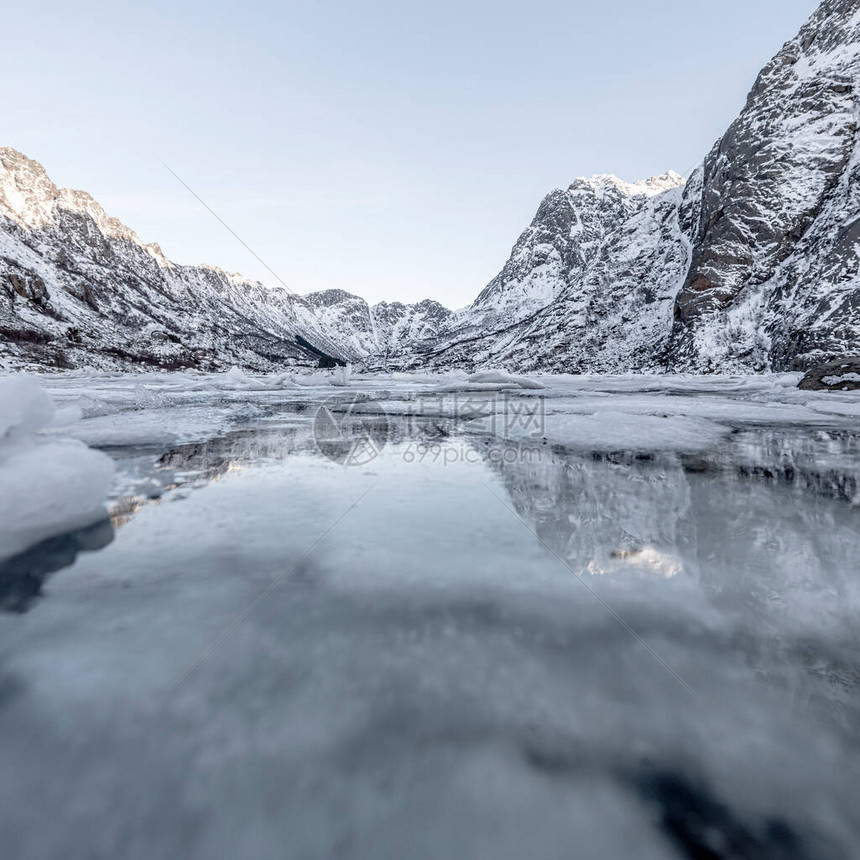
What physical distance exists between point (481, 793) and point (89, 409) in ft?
48.6

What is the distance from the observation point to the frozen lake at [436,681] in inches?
55.9

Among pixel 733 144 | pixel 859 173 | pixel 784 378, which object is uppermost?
pixel 733 144

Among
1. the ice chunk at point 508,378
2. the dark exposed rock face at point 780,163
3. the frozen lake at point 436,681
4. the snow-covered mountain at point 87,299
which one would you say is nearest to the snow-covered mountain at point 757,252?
the dark exposed rock face at point 780,163

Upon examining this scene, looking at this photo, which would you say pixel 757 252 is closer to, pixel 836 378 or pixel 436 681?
pixel 836 378

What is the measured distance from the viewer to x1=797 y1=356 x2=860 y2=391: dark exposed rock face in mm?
21625

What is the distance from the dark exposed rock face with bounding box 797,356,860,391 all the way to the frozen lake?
2296cm

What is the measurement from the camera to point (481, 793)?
4.98ft

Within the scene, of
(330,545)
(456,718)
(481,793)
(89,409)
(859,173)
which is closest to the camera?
(481,793)

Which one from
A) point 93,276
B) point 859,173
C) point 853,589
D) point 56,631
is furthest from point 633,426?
point 93,276

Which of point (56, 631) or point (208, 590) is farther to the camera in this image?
point (208, 590)

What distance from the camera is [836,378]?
22234 millimetres

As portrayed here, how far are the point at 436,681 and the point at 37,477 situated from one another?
383cm

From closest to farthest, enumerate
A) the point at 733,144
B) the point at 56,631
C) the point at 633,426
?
the point at 56,631
the point at 633,426
the point at 733,144

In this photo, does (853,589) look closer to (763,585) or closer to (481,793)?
(763,585)
